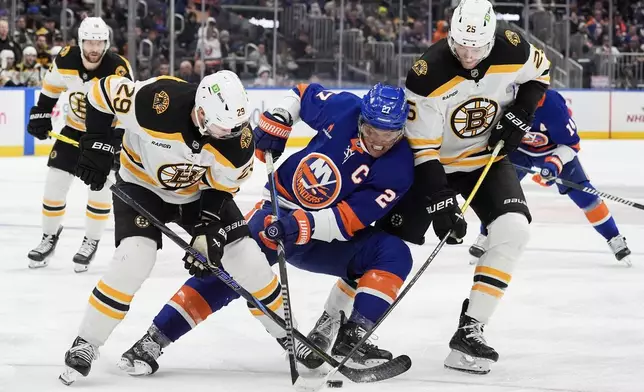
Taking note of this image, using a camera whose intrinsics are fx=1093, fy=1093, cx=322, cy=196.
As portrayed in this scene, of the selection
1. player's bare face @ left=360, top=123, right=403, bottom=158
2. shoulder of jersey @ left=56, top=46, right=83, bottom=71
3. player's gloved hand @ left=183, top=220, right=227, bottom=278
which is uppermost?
shoulder of jersey @ left=56, top=46, right=83, bottom=71

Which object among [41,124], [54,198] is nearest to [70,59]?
[41,124]

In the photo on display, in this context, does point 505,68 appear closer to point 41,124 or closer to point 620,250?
point 620,250

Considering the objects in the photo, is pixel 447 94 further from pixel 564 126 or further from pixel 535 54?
pixel 564 126

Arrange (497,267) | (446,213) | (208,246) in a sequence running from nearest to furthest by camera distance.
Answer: (208,246) < (446,213) < (497,267)

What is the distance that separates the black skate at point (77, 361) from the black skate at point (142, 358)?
0.53 feet

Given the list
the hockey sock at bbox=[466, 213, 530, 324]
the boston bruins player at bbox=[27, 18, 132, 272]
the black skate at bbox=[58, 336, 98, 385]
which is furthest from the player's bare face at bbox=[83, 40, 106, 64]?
the hockey sock at bbox=[466, 213, 530, 324]

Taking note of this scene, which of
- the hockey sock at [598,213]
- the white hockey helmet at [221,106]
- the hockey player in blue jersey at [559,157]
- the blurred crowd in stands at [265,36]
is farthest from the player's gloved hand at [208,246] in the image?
the blurred crowd in stands at [265,36]

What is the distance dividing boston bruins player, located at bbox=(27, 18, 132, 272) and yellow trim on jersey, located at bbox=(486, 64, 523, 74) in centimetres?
214

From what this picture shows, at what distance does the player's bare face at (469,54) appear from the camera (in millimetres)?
3689

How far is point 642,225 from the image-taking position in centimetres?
714

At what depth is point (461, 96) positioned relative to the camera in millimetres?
3828

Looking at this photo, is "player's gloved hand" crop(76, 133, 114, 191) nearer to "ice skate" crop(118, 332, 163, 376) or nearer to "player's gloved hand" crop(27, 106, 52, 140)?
"ice skate" crop(118, 332, 163, 376)

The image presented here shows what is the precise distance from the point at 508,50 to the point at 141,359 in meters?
1.67

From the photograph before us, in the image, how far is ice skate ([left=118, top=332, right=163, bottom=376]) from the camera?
11.2 feet
